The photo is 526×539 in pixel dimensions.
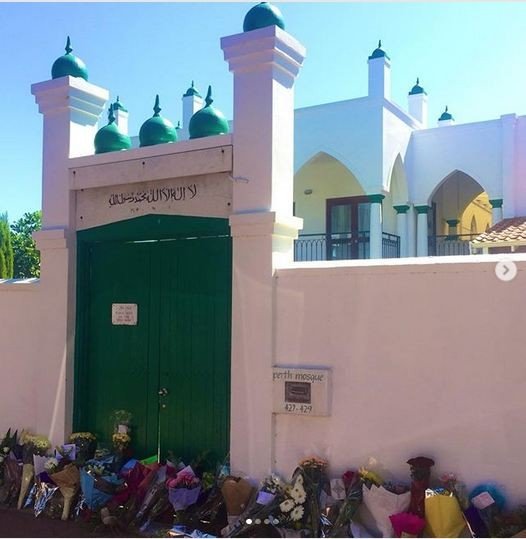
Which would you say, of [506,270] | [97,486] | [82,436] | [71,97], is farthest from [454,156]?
[97,486]

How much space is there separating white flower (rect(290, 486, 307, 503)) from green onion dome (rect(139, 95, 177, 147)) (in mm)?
3357

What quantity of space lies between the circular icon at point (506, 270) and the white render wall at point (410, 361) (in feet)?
0.11

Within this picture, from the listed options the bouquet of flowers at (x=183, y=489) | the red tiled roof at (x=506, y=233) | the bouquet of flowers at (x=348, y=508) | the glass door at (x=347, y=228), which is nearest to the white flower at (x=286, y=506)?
the bouquet of flowers at (x=348, y=508)

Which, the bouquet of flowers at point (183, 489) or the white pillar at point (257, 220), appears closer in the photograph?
the bouquet of flowers at point (183, 489)

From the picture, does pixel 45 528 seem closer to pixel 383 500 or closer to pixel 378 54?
pixel 383 500

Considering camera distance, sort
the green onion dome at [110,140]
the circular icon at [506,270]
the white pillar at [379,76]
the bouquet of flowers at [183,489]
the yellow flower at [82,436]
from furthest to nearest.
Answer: the white pillar at [379,76] → the green onion dome at [110,140] → the yellow flower at [82,436] → the bouquet of flowers at [183,489] → the circular icon at [506,270]

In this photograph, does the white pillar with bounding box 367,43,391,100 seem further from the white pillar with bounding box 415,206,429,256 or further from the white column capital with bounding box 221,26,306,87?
the white column capital with bounding box 221,26,306,87

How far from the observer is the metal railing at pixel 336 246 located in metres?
13.2

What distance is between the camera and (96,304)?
6113mm

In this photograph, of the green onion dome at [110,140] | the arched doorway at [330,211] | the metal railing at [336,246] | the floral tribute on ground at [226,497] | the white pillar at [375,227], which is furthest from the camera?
the arched doorway at [330,211]

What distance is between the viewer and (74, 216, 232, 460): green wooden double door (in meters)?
5.32

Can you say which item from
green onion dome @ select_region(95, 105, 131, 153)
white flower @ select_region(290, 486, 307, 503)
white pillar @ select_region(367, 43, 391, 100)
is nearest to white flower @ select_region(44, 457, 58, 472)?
white flower @ select_region(290, 486, 307, 503)

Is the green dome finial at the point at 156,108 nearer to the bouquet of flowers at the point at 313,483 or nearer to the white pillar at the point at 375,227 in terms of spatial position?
the bouquet of flowers at the point at 313,483

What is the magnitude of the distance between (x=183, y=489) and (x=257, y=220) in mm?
2172
